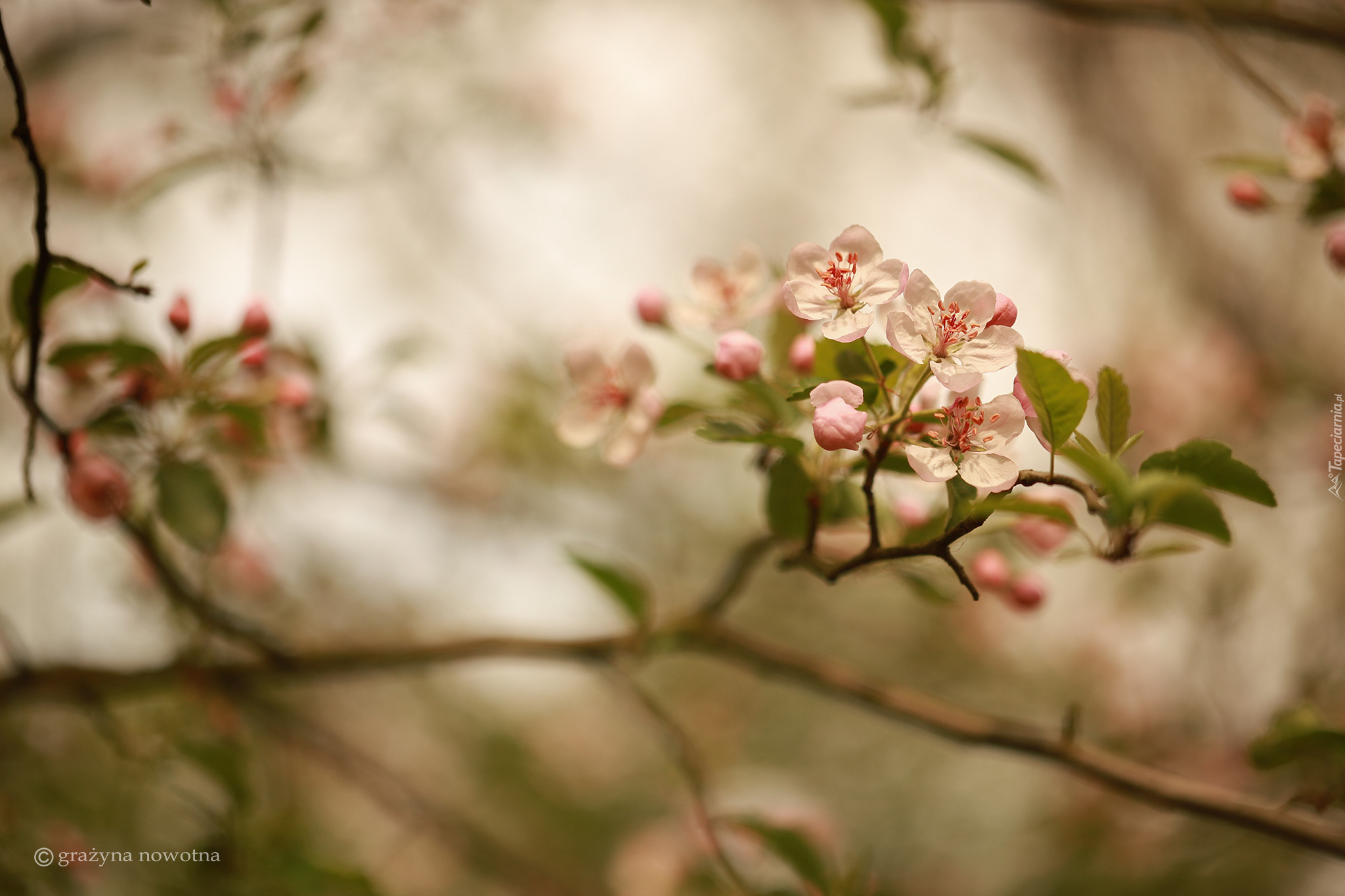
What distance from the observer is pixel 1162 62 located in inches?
96.4

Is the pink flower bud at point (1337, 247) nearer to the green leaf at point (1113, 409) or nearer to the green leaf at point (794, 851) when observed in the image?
the green leaf at point (1113, 409)

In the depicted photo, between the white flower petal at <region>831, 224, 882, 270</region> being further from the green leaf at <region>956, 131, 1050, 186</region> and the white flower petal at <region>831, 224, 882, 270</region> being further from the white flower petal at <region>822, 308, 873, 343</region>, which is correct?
the green leaf at <region>956, 131, 1050, 186</region>

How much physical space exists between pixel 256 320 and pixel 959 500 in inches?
26.0

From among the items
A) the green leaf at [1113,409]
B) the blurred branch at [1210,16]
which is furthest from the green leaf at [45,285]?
the blurred branch at [1210,16]

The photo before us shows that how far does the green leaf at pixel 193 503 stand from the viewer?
698 mm

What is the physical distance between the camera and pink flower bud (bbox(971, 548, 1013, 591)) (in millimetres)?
781

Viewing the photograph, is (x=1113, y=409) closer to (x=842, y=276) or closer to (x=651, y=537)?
(x=842, y=276)

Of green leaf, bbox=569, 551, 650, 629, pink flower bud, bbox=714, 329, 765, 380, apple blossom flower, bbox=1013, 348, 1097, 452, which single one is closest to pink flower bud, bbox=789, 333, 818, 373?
pink flower bud, bbox=714, 329, 765, 380

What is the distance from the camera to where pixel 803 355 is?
65 centimetres

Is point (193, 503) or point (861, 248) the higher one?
point (861, 248)

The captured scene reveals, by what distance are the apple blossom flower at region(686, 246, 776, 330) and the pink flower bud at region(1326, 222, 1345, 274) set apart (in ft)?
1.78

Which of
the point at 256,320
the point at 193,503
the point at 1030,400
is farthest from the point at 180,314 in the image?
the point at 1030,400

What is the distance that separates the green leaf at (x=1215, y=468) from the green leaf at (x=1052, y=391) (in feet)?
0.21

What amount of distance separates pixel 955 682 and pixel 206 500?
6.49 ft
